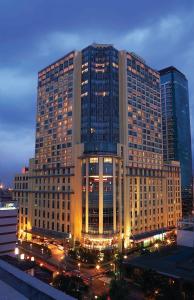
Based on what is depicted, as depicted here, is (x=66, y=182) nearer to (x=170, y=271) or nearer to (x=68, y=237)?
(x=68, y=237)

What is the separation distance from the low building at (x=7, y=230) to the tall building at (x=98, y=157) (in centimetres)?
3199

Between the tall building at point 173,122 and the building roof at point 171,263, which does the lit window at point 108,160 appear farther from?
the tall building at point 173,122

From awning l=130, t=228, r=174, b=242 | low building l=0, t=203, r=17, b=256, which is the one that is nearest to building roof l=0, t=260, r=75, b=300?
low building l=0, t=203, r=17, b=256

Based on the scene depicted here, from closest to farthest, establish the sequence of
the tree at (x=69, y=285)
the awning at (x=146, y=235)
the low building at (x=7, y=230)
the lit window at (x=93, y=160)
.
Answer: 1. the tree at (x=69, y=285)
2. the low building at (x=7, y=230)
3. the lit window at (x=93, y=160)
4. the awning at (x=146, y=235)

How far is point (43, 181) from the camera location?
365 ft

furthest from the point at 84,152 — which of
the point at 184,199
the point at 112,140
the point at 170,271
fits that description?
the point at 184,199

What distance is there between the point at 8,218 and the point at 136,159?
58.7 m

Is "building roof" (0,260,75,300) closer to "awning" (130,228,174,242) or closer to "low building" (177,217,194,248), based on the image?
"low building" (177,217,194,248)

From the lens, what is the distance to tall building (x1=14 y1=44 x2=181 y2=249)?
301 ft

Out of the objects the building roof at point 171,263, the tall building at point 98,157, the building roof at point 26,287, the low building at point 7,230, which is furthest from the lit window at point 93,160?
the building roof at point 26,287

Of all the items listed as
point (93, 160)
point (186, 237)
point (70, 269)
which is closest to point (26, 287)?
point (70, 269)

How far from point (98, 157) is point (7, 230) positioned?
40156mm

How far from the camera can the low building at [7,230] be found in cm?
6016

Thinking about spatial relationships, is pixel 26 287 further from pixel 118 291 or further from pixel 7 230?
pixel 7 230
